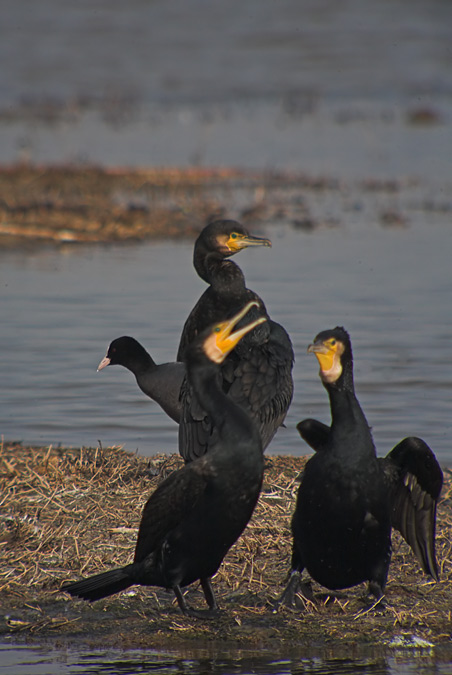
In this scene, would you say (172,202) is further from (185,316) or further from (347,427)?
(347,427)

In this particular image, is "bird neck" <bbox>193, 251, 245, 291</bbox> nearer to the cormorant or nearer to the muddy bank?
the cormorant

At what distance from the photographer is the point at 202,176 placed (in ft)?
65.2

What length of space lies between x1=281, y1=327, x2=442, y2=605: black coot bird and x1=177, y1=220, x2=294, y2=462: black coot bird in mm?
849

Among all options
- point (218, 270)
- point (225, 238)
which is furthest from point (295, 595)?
point (225, 238)

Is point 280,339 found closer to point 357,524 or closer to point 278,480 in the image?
point 278,480

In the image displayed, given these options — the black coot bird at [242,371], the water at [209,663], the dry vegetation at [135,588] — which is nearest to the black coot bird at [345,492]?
the dry vegetation at [135,588]

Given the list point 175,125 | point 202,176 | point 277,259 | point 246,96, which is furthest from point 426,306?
point 246,96

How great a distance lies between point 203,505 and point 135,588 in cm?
82

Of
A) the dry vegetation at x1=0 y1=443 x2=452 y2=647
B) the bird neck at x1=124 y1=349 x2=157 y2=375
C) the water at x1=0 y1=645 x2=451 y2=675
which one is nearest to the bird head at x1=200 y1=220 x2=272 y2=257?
the bird neck at x1=124 y1=349 x2=157 y2=375

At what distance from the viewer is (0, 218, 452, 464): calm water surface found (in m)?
8.79

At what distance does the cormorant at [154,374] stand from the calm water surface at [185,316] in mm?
308

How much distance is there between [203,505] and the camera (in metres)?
5.18

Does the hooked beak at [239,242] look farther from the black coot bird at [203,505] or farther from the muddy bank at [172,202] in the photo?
the muddy bank at [172,202]

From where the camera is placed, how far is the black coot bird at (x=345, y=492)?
17.2 ft
